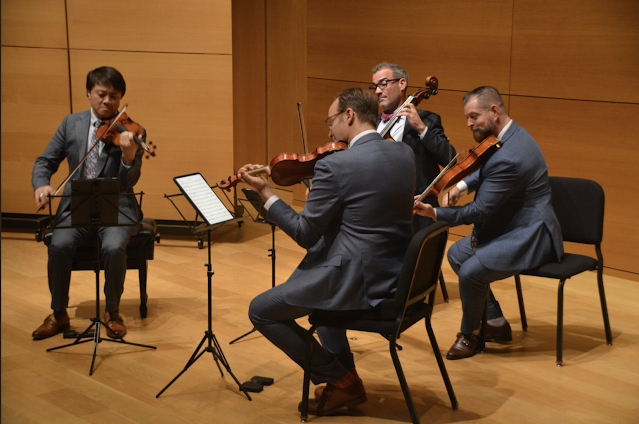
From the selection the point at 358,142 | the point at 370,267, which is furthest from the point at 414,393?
the point at 358,142

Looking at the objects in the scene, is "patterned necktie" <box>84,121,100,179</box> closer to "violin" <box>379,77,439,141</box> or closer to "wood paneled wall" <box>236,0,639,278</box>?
"violin" <box>379,77,439,141</box>

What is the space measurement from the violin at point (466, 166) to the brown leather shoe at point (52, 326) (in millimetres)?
1950

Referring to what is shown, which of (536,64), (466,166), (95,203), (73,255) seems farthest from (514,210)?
(73,255)

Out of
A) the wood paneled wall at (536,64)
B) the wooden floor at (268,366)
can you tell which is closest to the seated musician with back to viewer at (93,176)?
the wooden floor at (268,366)

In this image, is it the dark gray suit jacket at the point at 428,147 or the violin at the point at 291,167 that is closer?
the violin at the point at 291,167

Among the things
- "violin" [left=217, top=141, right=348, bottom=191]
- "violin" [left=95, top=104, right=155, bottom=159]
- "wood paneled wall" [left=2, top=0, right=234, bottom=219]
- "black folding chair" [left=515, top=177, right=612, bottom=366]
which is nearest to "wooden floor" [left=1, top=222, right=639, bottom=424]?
"black folding chair" [left=515, top=177, right=612, bottom=366]

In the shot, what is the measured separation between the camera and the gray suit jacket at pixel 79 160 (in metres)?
3.51

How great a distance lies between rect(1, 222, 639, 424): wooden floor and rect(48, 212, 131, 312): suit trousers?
0.71 ft

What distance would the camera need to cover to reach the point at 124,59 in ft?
16.4

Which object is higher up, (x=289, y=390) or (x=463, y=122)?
(x=463, y=122)

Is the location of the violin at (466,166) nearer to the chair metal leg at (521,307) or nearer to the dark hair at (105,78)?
the chair metal leg at (521,307)

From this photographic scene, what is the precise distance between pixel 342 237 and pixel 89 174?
69.5 inches

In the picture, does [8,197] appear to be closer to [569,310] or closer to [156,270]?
[156,270]

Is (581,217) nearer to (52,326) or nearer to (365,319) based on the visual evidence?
(365,319)
